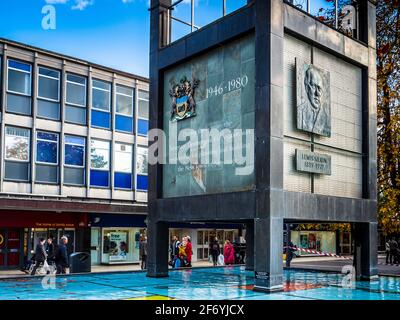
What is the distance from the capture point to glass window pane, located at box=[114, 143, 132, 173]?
3309 cm

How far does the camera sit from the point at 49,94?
97.3 feet

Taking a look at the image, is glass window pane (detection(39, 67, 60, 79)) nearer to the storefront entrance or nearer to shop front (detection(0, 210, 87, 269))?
shop front (detection(0, 210, 87, 269))

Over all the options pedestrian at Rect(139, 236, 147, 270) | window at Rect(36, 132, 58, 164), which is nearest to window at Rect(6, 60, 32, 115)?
window at Rect(36, 132, 58, 164)

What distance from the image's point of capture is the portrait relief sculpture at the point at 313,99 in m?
15.9

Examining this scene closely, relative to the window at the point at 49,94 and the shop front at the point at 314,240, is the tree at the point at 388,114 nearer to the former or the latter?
the window at the point at 49,94

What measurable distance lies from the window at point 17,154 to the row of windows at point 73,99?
3.74 feet

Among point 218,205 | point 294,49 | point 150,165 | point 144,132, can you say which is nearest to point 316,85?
point 294,49

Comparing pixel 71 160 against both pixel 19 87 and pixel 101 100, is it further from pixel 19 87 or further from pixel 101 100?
pixel 19 87

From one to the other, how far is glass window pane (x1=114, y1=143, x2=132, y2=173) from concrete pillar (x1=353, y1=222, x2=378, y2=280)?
59.6 ft

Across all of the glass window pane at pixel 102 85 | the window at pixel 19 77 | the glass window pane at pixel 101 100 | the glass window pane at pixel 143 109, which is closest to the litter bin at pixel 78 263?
the window at pixel 19 77

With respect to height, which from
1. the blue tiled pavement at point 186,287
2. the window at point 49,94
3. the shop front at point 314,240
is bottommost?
the shop front at point 314,240

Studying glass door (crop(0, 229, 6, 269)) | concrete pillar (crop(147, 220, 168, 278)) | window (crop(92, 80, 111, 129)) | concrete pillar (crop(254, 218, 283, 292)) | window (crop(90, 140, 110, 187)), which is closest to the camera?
concrete pillar (crop(254, 218, 283, 292))

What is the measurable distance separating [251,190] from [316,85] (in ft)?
13.2

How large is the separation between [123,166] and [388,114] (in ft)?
54.4
